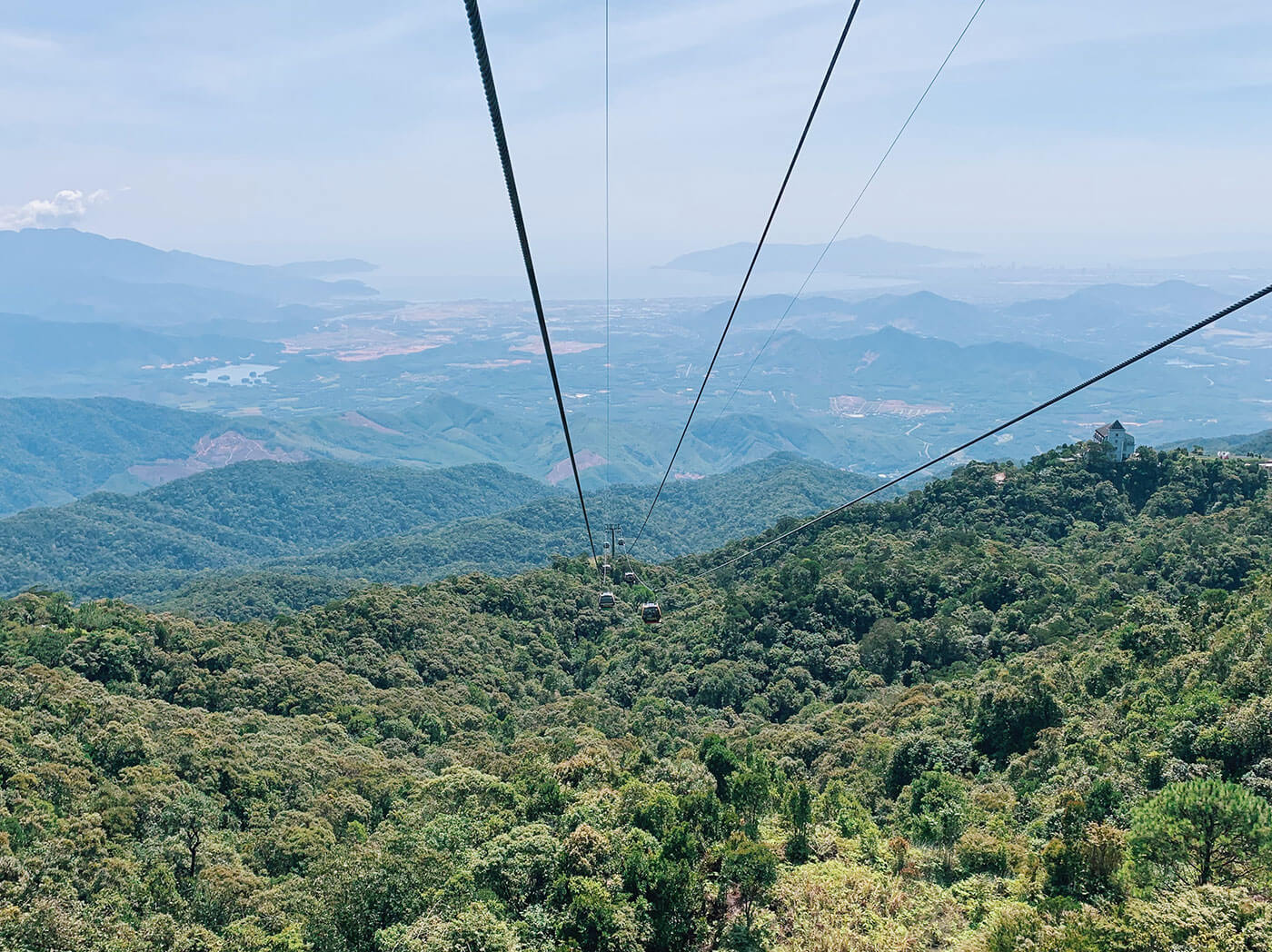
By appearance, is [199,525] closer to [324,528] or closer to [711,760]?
[324,528]

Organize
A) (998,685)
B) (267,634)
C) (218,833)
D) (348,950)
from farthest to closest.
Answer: (267,634)
(998,685)
(218,833)
(348,950)

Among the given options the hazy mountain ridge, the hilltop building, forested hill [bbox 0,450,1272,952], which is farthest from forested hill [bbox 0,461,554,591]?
the hilltop building

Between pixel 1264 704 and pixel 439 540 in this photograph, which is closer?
pixel 1264 704

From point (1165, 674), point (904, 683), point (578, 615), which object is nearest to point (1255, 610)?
point (1165, 674)

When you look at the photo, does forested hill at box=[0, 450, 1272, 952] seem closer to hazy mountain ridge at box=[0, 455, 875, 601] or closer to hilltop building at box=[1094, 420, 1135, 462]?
hilltop building at box=[1094, 420, 1135, 462]

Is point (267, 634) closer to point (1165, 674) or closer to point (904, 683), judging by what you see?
point (904, 683)

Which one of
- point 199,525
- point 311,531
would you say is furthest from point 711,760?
point 311,531
